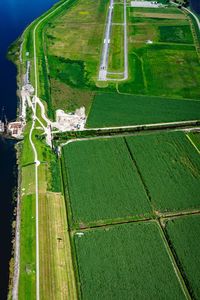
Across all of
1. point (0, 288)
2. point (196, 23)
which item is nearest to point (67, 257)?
point (0, 288)

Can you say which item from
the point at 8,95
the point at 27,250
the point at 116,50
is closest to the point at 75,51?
the point at 116,50

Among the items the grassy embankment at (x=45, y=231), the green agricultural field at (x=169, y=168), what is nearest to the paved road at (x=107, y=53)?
the green agricultural field at (x=169, y=168)

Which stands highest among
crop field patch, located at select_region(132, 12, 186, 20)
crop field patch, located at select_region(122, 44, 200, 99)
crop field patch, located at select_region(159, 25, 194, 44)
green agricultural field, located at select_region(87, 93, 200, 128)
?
crop field patch, located at select_region(132, 12, 186, 20)

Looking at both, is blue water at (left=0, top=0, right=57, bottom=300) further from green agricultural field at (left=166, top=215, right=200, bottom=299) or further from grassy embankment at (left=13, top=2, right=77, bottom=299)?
green agricultural field at (left=166, top=215, right=200, bottom=299)

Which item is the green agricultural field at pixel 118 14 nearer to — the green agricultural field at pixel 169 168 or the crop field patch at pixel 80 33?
the crop field patch at pixel 80 33

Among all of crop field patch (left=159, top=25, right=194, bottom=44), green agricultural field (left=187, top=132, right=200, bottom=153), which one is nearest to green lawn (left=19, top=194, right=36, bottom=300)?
green agricultural field (left=187, top=132, right=200, bottom=153)
